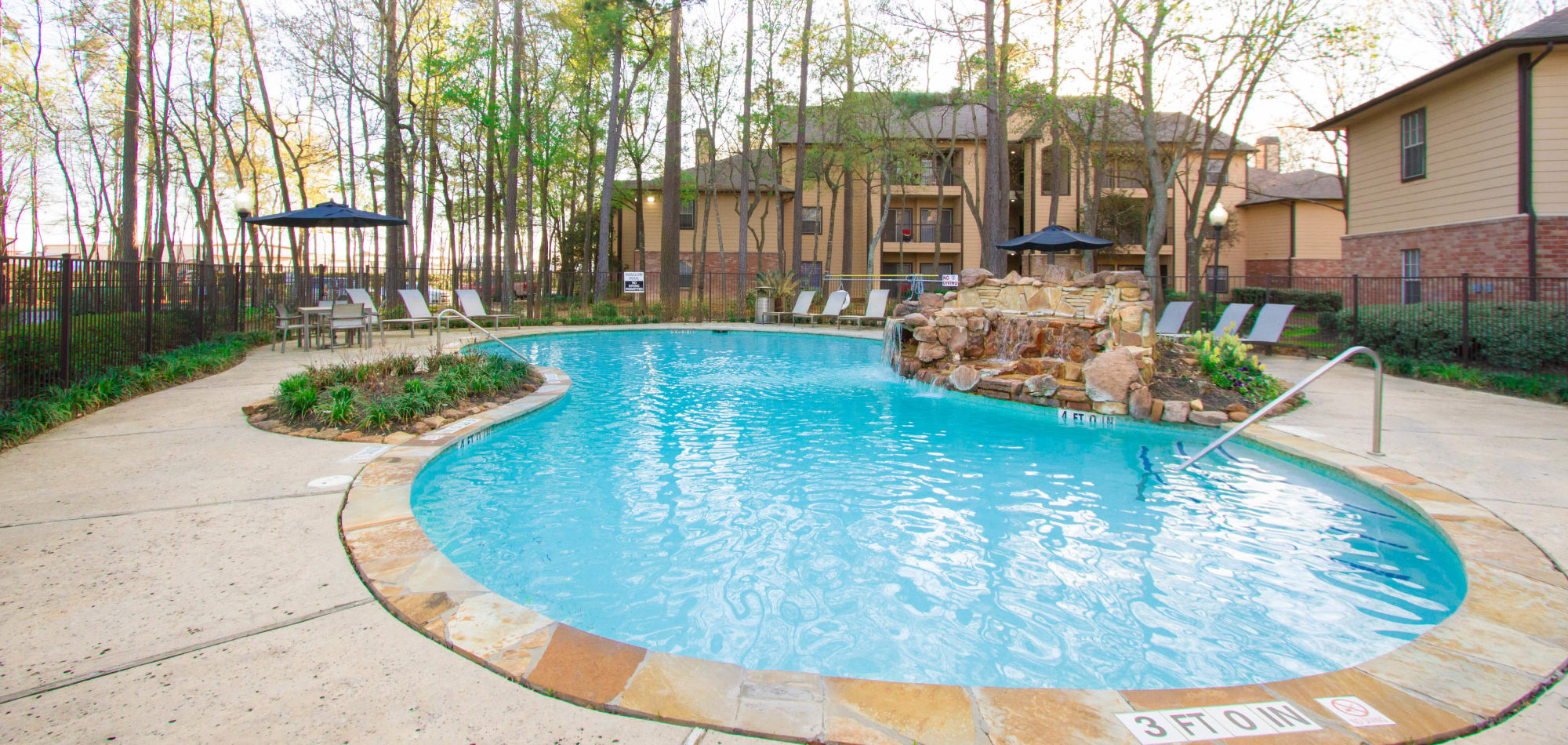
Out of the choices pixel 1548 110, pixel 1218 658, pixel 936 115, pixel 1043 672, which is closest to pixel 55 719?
pixel 1043 672

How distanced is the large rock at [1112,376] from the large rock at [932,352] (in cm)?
238

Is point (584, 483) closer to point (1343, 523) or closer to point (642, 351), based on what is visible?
point (1343, 523)

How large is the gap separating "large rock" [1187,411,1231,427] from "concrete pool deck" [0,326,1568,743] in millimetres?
1412

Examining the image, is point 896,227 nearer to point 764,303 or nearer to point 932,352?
point 764,303

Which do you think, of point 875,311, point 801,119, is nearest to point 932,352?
point 875,311

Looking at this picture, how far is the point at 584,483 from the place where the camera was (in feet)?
16.2

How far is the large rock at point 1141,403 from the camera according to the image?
7.06 meters

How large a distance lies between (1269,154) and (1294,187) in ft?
24.0

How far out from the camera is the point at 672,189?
19.7 m

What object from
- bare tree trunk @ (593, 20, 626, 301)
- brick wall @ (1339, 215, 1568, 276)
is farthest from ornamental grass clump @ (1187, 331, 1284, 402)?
bare tree trunk @ (593, 20, 626, 301)

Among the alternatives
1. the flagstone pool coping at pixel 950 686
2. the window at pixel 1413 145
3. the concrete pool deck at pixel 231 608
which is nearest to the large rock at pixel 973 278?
the concrete pool deck at pixel 231 608

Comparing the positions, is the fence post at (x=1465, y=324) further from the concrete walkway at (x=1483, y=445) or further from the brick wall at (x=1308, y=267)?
the brick wall at (x=1308, y=267)

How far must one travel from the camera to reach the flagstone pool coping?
2027mm

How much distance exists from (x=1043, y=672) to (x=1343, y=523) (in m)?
2.70
